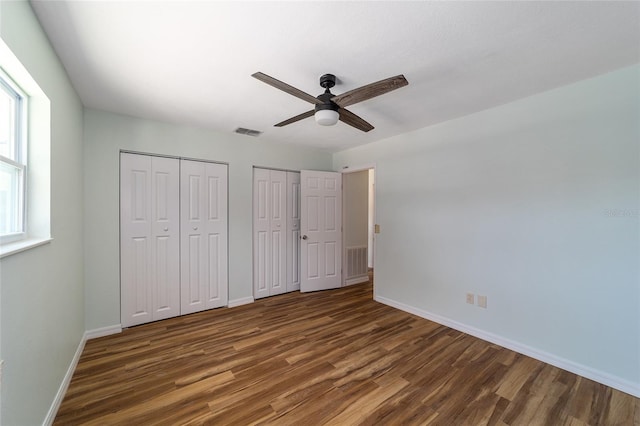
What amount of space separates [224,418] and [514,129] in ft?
11.2

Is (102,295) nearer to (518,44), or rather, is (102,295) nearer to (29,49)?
(29,49)

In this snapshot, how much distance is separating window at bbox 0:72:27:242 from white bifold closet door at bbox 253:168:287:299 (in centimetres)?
240

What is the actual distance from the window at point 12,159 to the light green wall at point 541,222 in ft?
11.6

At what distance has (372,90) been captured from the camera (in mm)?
1698

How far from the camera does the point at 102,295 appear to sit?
2689 mm

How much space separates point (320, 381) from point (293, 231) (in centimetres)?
249

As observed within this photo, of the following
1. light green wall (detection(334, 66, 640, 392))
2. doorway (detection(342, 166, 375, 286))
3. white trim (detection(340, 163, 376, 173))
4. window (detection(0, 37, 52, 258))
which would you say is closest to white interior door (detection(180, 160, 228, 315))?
window (detection(0, 37, 52, 258))

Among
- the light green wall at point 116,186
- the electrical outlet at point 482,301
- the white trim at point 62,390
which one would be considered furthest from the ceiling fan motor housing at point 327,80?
the white trim at point 62,390

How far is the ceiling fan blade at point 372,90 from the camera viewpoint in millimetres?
1576

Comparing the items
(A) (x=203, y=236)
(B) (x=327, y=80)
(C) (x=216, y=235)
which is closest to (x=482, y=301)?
(B) (x=327, y=80)

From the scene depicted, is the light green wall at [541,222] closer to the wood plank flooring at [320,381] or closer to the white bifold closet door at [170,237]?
the wood plank flooring at [320,381]

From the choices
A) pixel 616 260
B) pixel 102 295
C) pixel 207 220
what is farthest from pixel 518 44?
pixel 102 295

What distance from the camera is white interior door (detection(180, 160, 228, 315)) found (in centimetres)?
320

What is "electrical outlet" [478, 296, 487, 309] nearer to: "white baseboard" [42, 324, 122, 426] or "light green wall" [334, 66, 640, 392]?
"light green wall" [334, 66, 640, 392]
